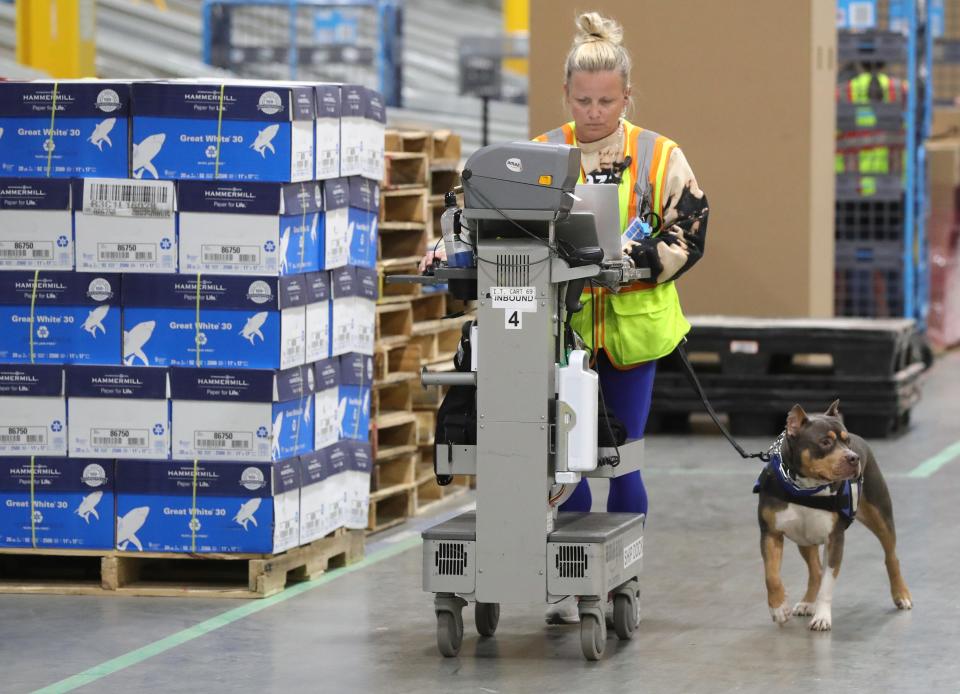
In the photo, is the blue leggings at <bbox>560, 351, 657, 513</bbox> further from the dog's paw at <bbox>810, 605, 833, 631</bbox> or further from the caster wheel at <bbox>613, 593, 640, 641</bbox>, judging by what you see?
the dog's paw at <bbox>810, 605, 833, 631</bbox>

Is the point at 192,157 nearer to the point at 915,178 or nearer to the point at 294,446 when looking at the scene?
the point at 294,446

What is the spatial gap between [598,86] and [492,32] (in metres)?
27.5

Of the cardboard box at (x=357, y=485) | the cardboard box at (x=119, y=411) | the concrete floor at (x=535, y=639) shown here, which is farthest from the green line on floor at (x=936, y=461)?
the cardboard box at (x=119, y=411)

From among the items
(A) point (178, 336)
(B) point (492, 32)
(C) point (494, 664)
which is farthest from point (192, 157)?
(B) point (492, 32)

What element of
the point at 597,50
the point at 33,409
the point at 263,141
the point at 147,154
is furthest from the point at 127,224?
the point at 597,50

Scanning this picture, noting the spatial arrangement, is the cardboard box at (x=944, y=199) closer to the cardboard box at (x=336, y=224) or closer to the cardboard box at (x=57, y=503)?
the cardboard box at (x=336, y=224)

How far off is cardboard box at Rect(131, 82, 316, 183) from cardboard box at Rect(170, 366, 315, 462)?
0.74 meters

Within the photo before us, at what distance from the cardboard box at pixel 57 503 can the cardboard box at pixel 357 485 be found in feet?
3.30

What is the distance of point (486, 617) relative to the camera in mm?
5742

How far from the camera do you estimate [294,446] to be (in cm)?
655

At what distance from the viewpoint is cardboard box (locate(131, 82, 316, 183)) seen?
6332mm

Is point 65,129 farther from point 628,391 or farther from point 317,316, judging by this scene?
point 628,391

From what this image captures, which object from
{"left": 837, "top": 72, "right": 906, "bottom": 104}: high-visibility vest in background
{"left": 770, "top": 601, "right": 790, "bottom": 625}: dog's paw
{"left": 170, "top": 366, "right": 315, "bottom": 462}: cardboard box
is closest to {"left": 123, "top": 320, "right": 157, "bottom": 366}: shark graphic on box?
{"left": 170, "top": 366, "right": 315, "bottom": 462}: cardboard box

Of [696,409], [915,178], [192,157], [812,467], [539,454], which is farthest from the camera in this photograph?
[915,178]
